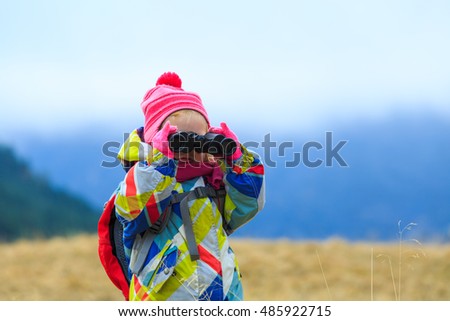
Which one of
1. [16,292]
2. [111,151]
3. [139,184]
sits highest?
[16,292]

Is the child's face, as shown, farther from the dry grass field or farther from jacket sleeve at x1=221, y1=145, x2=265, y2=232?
the dry grass field

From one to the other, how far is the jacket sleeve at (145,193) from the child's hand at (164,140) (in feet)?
0.13

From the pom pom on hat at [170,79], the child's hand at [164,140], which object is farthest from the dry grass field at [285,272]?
the child's hand at [164,140]

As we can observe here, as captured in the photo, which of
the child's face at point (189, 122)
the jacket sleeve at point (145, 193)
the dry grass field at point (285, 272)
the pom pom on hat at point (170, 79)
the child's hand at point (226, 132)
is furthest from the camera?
the dry grass field at point (285, 272)

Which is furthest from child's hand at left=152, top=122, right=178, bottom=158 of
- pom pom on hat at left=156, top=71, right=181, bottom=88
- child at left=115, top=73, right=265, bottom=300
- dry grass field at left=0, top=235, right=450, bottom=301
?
dry grass field at left=0, top=235, right=450, bottom=301

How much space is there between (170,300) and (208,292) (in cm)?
17

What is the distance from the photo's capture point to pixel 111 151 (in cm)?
379

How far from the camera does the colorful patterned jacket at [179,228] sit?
320cm

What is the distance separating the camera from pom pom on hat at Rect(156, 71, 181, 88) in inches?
143

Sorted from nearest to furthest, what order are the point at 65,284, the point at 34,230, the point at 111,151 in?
the point at 111,151
the point at 65,284
the point at 34,230

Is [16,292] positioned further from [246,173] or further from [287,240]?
[246,173]

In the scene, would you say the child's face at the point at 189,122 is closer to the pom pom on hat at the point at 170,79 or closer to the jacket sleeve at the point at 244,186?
the jacket sleeve at the point at 244,186

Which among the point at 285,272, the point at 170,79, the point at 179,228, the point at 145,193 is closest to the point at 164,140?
the point at 145,193
